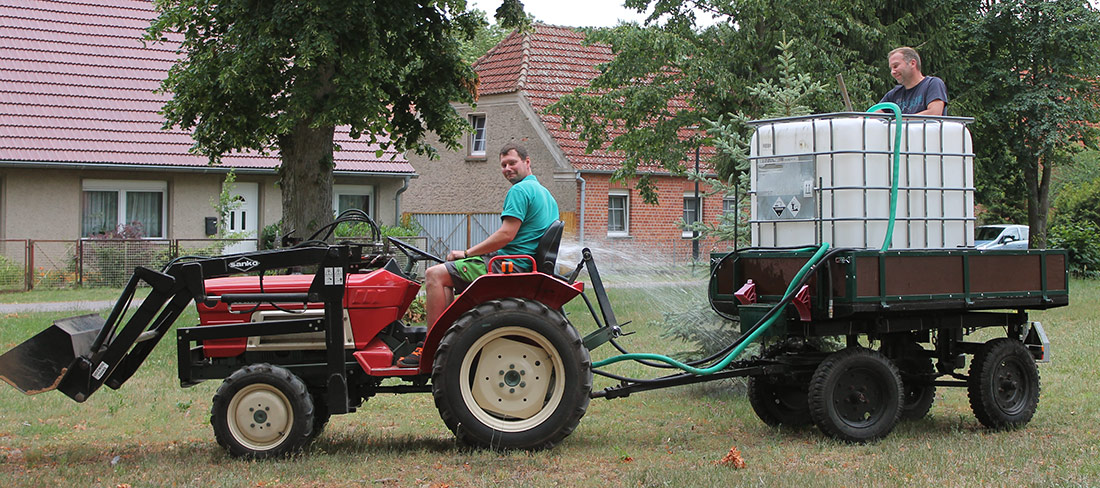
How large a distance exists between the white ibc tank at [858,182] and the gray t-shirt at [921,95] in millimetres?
290

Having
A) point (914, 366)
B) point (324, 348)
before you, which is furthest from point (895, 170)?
point (324, 348)

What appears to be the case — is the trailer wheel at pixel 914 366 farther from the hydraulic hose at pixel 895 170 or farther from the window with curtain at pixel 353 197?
the window with curtain at pixel 353 197

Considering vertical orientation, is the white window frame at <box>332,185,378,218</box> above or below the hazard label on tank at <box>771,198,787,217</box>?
above

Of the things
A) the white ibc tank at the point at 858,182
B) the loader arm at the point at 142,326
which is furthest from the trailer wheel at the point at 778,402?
the loader arm at the point at 142,326

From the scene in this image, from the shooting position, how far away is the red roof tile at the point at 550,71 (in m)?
28.4

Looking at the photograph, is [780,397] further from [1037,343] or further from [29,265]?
[29,265]

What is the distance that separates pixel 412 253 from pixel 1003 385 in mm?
4300

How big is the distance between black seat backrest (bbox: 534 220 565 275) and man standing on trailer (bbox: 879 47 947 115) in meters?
2.69

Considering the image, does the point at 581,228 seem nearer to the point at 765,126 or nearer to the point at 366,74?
the point at 366,74

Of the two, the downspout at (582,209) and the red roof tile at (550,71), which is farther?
the red roof tile at (550,71)

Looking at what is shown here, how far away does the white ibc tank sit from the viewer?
24.2 feet

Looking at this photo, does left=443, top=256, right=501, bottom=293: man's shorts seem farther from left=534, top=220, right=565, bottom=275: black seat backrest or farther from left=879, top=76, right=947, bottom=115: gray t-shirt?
left=879, top=76, right=947, bottom=115: gray t-shirt

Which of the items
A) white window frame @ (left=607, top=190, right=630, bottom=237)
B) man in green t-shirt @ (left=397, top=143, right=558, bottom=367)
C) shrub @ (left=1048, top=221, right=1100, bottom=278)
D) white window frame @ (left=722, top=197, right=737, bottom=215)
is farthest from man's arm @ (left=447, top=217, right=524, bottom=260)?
shrub @ (left=1048, top=221, right=1100, bottom=278)

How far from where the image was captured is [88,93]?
24.2 m
